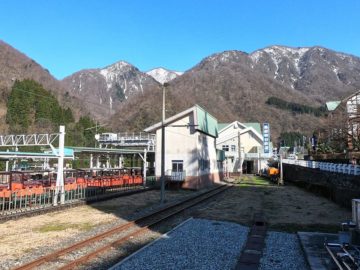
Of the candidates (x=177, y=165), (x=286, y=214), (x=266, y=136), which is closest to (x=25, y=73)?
(x=266, y=136)

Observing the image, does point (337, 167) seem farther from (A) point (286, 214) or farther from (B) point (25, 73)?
(B) point (25, 73)

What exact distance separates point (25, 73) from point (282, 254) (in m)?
128

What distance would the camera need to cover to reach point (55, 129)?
85875 mm

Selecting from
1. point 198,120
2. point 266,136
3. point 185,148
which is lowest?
point 185,148

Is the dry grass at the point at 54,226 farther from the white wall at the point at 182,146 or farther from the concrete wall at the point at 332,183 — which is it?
the white wall at the point at 182,146

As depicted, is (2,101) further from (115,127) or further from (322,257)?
(322,257)

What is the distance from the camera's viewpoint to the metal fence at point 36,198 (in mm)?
19119

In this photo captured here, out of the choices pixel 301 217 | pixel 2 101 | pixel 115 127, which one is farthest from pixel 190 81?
pixel 301 217

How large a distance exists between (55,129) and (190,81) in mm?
119841

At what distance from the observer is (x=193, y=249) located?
11539 mm

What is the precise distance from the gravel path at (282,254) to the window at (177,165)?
23.9 m

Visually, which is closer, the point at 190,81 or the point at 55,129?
the point at 55,129

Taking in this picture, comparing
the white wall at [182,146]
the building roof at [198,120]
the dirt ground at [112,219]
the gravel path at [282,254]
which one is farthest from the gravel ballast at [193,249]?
the white wall at [182,146]

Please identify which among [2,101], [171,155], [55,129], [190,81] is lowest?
[171,155]
